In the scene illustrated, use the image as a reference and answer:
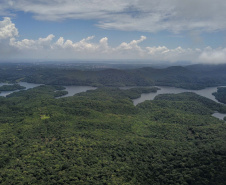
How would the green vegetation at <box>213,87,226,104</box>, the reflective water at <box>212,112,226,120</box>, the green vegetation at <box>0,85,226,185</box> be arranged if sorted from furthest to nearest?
the green vegetation at <box>213,87,226,104</box>, the reflective water at <box>212,112,226,120</box>, the green vegetation at <box>0,85,226,185</box>

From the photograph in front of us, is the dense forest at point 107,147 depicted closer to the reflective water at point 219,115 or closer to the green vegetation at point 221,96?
the reflective water at point 219,115

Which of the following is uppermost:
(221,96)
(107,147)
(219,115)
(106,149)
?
(221,96)

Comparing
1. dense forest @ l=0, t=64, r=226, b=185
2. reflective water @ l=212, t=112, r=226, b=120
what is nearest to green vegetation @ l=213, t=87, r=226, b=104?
reflective water @ l=212, t=112, r=226, b=120

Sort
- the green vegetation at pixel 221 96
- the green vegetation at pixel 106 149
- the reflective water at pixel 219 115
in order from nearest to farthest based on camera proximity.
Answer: the green vegetation at pixel 106 149, the reflective water at pixel 219 115, the green vegetation at pixel 221 96

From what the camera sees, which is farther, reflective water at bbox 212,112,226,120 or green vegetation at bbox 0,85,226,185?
reflective water at bbox 212,112,226,120

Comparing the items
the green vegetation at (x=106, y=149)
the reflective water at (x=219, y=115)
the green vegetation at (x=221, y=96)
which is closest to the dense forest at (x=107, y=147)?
the green vegetation at (x=106, y=149)

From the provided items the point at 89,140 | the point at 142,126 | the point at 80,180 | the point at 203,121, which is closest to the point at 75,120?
the point at 89,140

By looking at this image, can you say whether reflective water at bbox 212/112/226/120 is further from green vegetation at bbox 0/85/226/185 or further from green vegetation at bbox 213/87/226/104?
green vegetation at bbox 213/87/226/104

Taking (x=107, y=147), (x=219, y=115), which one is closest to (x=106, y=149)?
(x=107, y=147)

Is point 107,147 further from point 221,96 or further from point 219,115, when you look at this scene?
point 221,96
